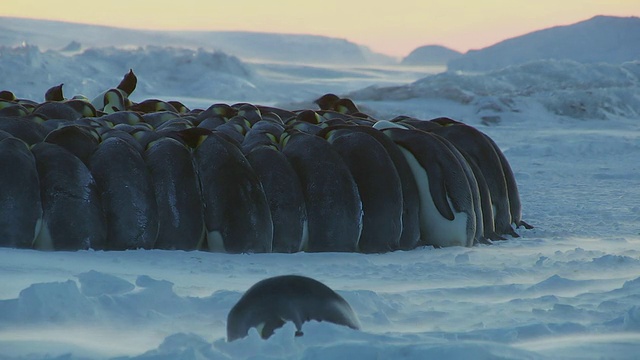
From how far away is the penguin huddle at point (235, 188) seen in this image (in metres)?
4.12

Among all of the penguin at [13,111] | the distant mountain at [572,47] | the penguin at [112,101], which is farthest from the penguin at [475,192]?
the distant mountain at [572,47]

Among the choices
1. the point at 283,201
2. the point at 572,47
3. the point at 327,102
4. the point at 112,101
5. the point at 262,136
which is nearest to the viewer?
the point at 283,201

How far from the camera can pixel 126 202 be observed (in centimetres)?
420

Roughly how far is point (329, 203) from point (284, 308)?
6.60 feet

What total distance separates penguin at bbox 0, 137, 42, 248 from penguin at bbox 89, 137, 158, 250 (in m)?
0.29

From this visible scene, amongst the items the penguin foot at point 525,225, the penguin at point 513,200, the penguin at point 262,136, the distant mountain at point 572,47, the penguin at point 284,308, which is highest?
the distant mountain at point 572,47

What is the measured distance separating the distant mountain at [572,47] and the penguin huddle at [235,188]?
27.7 m

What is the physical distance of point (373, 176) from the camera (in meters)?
4.64

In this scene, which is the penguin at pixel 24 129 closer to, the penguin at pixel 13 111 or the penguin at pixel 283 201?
the penguin at pixel 13 111

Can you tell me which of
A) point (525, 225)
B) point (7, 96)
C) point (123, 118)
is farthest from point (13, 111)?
point (525, 225)

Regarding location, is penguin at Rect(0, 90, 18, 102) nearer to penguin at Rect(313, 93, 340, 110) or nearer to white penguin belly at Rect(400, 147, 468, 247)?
penguin at Rect(313, 93, 340, 110)

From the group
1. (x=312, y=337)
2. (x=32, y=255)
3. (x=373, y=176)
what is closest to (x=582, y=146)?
(x=373, y=176)

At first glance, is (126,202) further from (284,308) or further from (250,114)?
(284,308)

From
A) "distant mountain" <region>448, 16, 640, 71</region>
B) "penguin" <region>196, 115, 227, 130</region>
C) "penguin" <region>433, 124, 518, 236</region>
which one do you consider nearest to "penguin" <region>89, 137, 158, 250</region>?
"penguin" <region>196, 115, 227, 130</region>
